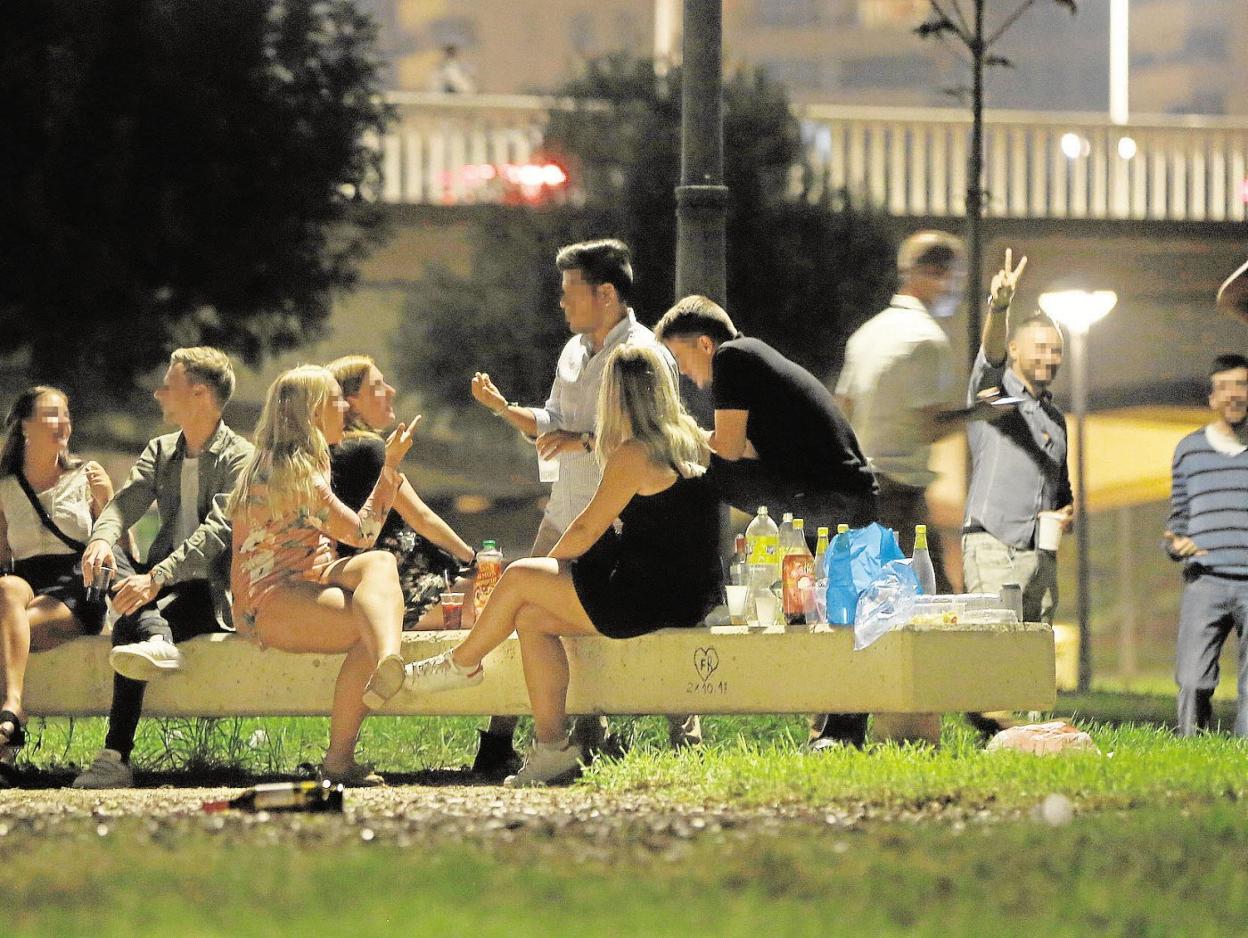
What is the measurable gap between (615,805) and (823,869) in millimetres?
1542

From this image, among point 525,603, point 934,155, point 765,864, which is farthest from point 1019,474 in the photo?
point 934,155

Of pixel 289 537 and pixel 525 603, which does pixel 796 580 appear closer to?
pixel 525 603

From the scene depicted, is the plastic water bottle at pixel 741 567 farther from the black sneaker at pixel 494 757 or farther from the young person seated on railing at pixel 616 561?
the black sneaker at pixel 494 757

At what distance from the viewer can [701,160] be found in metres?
8.33

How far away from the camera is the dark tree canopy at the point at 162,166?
22.5 meters

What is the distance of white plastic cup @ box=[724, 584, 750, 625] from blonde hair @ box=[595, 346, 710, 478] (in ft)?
2.20

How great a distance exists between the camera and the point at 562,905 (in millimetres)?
4488

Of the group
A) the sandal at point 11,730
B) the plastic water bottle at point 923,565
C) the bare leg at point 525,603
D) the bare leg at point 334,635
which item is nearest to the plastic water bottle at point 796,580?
the plastic water bottle at point 923,565

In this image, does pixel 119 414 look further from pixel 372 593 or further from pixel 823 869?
pixel 823 869

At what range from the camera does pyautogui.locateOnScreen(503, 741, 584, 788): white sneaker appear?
7.12 metres

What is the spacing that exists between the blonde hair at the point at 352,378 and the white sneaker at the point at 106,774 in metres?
1.35

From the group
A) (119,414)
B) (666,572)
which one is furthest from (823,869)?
(119,414)

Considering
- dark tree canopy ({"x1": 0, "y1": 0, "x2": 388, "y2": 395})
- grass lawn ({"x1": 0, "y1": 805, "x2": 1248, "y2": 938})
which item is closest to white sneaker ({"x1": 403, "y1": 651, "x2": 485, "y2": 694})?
grass lawn ({"x1": 0, "y1": 805, "x2": 1248, "y2": 938})

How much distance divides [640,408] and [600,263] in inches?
30.2
